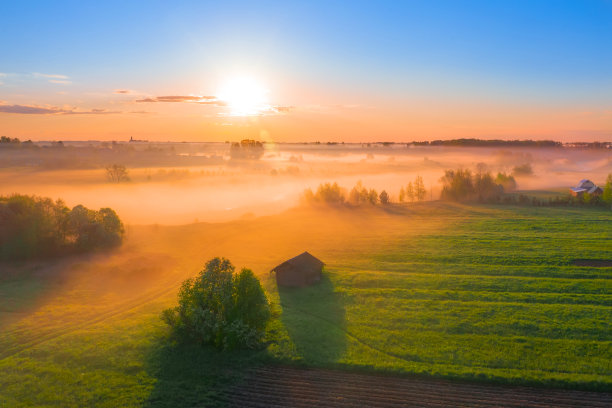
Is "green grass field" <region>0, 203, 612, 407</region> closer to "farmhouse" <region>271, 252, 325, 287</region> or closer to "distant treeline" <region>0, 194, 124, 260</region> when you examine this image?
"farmhouse" <region>271, 252, 325, 287</region>

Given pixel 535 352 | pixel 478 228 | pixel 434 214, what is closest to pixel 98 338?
pixel 535 352

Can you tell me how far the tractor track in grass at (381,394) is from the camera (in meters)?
30.1

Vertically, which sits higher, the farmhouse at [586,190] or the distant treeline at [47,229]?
the farmhouse at [586,190]

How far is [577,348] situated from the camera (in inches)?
1458

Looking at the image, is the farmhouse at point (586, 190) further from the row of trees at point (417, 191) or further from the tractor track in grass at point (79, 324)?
the tractor track in grass at point (79, 324)

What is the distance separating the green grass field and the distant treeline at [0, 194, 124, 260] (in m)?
4.70

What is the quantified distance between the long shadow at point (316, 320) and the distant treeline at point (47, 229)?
4223 cm

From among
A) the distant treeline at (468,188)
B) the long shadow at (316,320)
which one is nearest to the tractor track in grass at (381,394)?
the long shadow at (316,320)

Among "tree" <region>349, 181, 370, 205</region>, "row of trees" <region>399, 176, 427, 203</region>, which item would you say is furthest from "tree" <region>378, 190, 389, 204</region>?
"row of trees" <region>399, 176, 427, 203</region>

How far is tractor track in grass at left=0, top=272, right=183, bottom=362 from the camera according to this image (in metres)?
39.4

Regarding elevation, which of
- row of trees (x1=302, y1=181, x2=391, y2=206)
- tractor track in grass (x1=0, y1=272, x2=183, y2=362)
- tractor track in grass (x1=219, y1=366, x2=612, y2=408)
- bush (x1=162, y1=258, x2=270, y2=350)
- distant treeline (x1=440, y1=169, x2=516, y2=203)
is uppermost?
distant treeline (x1=440, y1=169, x2=516, y2=203)

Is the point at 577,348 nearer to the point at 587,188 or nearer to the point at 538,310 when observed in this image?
the point at 538,310

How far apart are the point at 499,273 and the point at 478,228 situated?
103 ft

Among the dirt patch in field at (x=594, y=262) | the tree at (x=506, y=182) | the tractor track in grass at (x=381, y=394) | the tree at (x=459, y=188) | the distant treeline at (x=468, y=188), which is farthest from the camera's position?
the tree at (x=506, y=182)
